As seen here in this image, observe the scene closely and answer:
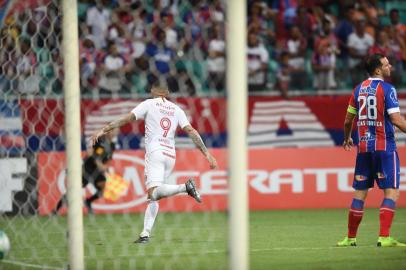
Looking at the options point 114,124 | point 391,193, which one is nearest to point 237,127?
point 391,193

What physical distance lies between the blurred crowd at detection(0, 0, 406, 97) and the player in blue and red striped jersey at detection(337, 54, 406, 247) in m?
4.31

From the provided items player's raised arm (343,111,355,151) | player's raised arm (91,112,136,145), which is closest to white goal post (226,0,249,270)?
player's raised arm (91,112,136,145)

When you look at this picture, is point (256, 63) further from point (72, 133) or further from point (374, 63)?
point (72, 133)

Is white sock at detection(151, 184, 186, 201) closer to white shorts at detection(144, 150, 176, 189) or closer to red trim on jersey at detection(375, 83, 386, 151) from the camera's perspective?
white shorts at detection(144, 150, 176, 189)

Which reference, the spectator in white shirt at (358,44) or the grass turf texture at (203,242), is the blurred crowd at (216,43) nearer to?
the spectator in white shirt at (358,44)

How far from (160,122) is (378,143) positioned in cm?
278

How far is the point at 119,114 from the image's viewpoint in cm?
1708

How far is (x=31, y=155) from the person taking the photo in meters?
16.0

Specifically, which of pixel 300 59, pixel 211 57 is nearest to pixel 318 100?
pixel 300 59

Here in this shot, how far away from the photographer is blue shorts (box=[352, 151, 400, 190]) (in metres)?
10.3

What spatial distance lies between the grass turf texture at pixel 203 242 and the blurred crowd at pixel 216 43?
7.16 feet

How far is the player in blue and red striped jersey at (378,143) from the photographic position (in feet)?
33.9

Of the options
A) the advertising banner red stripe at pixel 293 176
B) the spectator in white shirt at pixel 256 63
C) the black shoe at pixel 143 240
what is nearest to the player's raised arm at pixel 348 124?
the black shoe at pixel 143 240

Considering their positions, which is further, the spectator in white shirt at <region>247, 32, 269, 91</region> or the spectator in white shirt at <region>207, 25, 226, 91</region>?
the spectator in white shirt at <region>247, 32, 269, 91</region>
